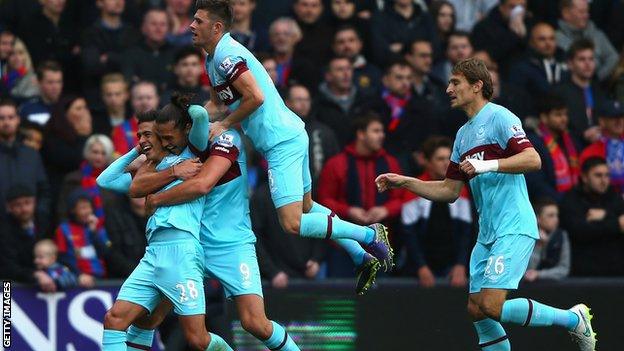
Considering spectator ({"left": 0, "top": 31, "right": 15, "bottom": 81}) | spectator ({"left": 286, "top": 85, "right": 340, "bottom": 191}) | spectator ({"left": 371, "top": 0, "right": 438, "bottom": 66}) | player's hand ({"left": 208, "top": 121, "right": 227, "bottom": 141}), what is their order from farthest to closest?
spectator ({"left": 371, "top": 0, "right": 438, "bottom": 66}) < spectator ({"left": 0, "top": 31, "right": 15, "bottom": 81}) < spectator ({"left": 286, "top": 85, "right": 340, "bottom": 191}) < player's hand ({"left": 208, "top": 121, "right": 227, "bottom": 141})

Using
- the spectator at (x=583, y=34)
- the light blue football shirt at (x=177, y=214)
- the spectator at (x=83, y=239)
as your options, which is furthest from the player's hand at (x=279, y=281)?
the spectator at (x=583, y=34)

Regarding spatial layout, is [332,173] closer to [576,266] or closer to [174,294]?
[576,266]

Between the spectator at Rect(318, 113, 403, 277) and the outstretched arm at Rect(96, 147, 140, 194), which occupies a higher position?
the outstretched arm at Rect(96, 147, 140, 194)

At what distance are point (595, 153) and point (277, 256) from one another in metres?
3.68

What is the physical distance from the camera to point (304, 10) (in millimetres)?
18328

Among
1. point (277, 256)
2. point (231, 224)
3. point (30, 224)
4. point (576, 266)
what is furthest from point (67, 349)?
point (576, 266)

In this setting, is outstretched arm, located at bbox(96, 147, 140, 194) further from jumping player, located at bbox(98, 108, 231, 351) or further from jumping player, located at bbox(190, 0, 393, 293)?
jumping player, located at bbox(190, 0, 393, 293)

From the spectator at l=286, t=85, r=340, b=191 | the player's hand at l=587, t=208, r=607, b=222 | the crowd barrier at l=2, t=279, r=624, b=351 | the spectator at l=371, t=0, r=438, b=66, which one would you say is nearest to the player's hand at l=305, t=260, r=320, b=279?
the crowd barrier at l=2, t=279, r=624, b=351

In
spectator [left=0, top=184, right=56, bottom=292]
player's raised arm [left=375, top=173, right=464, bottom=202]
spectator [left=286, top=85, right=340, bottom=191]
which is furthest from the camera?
spectator [left=286, top=85, right=340, bottom=191]

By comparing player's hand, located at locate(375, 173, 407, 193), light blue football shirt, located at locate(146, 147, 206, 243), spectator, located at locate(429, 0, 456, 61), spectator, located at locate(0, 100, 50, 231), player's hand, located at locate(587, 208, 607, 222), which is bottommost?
player's hand, located at locate(587, 208, 607, 222)

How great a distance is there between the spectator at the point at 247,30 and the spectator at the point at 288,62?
305 mm

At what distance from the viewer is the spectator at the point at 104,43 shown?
1752 cm

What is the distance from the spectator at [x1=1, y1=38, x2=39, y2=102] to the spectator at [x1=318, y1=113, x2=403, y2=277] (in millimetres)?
3675

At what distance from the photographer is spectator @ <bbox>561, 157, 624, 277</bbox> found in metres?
16.0
